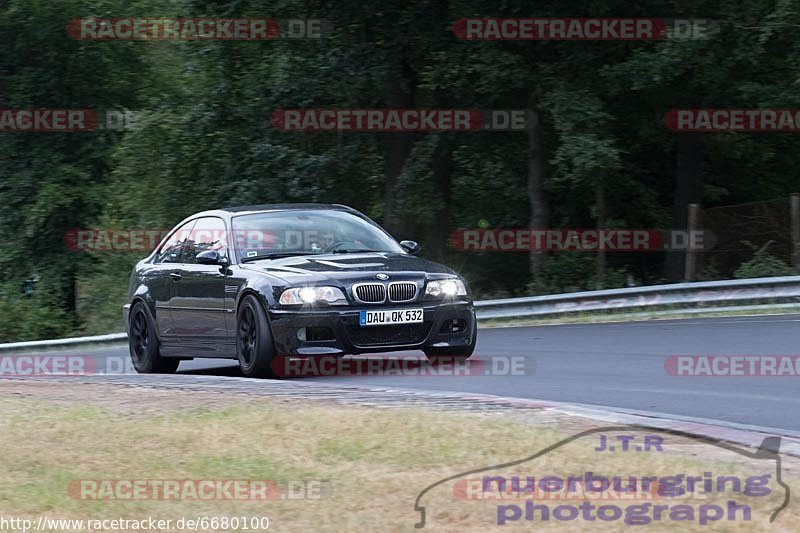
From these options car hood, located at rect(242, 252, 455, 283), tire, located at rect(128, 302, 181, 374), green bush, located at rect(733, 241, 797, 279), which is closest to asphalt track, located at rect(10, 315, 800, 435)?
tire, located at rect(128, 302, 181, 374)

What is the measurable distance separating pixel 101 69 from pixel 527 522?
36.2 m

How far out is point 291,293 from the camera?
461 inches

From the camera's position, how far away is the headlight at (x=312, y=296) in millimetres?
11695

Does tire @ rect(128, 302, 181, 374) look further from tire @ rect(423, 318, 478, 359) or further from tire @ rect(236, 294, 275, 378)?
tire @ rect(423, 318, 478, 359)

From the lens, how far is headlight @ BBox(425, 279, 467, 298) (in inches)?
475

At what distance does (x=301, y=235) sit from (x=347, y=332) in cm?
155

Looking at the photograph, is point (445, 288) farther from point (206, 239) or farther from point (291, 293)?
point (206, 239)

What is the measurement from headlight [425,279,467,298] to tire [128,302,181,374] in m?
3.26

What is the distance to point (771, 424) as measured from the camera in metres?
8.63

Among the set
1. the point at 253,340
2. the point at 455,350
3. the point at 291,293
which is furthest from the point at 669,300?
the point at 291,293

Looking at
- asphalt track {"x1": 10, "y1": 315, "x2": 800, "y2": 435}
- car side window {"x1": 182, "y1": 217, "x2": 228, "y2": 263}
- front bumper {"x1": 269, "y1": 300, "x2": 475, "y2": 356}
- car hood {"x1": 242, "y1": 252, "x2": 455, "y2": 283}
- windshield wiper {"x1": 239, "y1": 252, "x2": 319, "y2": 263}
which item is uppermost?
car side window {"x1": 182, "y1": 217, "x2": 228, "y2": 263}

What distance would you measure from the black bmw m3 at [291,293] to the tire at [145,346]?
0.5 inches

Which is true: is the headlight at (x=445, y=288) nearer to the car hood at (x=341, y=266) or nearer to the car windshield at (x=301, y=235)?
the car hood at (x=341, y=266)

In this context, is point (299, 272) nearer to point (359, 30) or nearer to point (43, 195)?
point (359, 30)
